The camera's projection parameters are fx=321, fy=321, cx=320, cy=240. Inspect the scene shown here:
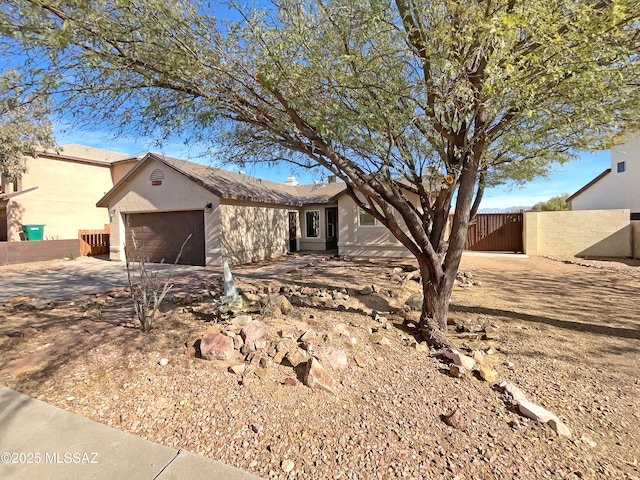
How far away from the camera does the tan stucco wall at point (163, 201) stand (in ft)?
41.4

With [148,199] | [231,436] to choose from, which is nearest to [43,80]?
[231,436]

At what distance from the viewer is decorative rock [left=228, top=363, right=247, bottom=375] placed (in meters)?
3.59

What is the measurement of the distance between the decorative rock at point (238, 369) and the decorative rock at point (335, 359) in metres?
0.93

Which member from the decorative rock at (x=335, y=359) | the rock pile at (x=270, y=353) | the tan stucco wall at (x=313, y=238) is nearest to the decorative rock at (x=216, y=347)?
the rock pile at (x=270, y=353)

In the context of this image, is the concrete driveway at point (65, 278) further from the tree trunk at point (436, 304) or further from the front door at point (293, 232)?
the tree trunk at point (436, 304)

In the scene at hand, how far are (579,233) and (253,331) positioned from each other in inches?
641

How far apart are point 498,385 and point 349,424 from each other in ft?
6.34

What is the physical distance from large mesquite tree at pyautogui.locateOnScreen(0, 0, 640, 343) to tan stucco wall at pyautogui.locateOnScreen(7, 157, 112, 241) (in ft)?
58.3

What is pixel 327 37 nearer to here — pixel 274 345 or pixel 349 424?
pixel 274 345

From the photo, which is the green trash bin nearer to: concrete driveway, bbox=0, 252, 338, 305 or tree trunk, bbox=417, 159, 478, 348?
concrete driveway, bbox=0, 252, 338, 305

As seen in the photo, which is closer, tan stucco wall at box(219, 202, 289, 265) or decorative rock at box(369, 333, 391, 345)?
decorative rock at box(369, 333, 391, 345)

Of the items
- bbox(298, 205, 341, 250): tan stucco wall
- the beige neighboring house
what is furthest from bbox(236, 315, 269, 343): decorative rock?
the beige neighboring house

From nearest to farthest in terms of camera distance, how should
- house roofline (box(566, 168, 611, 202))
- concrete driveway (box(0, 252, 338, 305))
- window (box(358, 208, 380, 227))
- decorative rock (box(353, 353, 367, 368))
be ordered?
decorative rock (box(353, 353, 367, 368)) → concrete driveway (box(0, 252, 338, 305)) → window (box(358, 208, 380, 227)) → house roofline (box(566, 168, 611, 202))

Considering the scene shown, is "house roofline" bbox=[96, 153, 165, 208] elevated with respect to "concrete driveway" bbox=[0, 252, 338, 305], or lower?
elevated
